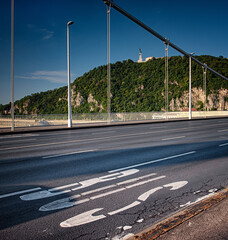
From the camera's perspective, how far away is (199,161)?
670 centimetres

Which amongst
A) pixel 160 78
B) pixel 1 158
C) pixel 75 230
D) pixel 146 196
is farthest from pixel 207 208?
pixel 160 78

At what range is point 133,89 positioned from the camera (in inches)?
5069

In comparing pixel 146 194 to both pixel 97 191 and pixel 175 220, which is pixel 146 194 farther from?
pixel 175 220

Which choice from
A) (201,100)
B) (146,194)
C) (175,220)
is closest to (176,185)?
(146,194)

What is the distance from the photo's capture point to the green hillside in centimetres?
11138

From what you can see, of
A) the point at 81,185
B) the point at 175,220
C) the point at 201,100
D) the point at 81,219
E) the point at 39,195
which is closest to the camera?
the point at 175,220

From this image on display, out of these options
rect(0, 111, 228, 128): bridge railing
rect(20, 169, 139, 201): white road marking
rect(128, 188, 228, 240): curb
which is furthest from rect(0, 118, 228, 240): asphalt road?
rect(0, 111, 228, 128): bridge railing

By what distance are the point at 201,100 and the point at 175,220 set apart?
12893cm

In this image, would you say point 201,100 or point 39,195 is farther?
point 201,100

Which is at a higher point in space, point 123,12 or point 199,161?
point 123,12

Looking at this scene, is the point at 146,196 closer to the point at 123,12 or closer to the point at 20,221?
the point at 20,221

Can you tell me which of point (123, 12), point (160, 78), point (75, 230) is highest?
point (160, 78)

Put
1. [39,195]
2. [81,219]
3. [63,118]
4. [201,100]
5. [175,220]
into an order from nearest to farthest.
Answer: [175,220] < [81,219] < [39,195] < [63,118] < [201,100]

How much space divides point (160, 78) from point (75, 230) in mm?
128496
